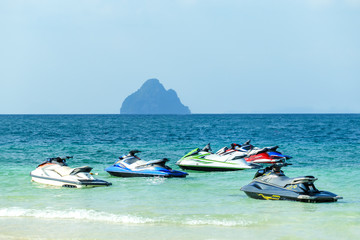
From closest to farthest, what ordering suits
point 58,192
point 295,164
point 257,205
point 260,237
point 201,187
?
point 260,237, point 257,205, point 58,192, point 201,187, point 295,164

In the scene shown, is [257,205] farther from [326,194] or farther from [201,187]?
[201,187]

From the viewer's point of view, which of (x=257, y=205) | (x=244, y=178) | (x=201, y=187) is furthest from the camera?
(x=244, y=178)

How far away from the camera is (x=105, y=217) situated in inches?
521

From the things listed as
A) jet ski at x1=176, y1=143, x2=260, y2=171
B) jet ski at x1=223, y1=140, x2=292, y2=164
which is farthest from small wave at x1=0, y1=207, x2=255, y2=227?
jet ski at x1=223, y1=140, x2=292, y2=164

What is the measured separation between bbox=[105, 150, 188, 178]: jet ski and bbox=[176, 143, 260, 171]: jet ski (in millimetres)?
3139

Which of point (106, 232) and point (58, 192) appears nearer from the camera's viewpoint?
point (106, 232)

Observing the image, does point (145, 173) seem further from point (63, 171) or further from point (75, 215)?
point (75, 215)

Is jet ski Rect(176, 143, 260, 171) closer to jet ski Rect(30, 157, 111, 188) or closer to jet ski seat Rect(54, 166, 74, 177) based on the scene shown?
jet ski Rect(30, 157, 111, 188)

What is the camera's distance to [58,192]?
17.5m

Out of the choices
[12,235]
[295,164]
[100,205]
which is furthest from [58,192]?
[295,164]

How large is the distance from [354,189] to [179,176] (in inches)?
276

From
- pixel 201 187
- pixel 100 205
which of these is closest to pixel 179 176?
pixel 201 187

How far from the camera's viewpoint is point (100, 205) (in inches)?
588

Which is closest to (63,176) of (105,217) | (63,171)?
(63,171)
